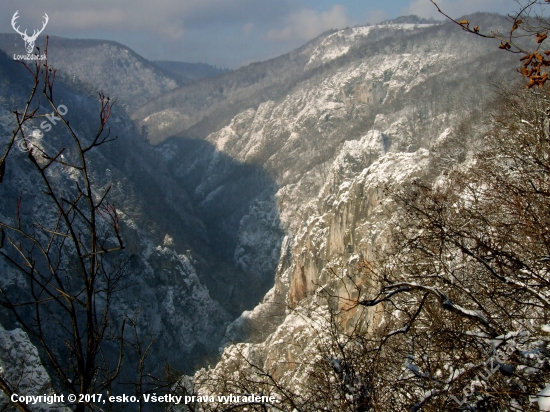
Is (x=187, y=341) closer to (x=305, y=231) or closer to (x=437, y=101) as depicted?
(x=305, y=231)

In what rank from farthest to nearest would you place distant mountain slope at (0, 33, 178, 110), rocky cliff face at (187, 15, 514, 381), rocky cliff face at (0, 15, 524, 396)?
1. distant mountain slope at (0, 33, 178, 110)
2. rocky cliff face at (0, 15, 524, 396)
3. rocky cliff face at (187, 15, 514, 381)

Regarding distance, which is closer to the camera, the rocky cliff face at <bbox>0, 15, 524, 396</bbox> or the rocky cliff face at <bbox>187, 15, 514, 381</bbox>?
the rocky cliff face at <bbox>187, 15, 514, 381</bbox>

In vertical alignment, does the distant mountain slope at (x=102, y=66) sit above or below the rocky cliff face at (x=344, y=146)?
above

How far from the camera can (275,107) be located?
328 feet

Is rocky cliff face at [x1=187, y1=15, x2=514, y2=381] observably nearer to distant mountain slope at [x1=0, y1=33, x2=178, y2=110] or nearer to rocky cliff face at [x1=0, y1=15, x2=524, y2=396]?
rocky cliff face at [x1=0, y1=15, x2=524, y2=396]

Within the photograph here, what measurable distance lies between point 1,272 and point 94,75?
173251 millimetres

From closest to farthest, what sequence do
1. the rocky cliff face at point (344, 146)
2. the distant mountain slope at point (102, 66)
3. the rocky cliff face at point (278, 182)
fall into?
the rocky cliff face at point (344, 146) → the rocky cliff face at point (278, 182) → the distant mountain slope at point (102, 66)

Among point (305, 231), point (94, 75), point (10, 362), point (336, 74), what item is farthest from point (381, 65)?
point (94, 75)

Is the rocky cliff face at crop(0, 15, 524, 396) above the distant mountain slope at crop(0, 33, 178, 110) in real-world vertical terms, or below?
below

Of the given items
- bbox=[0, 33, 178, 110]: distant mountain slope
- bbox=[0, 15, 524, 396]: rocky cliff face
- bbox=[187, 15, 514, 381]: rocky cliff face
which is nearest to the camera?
bbox=[187, 15, 514, 381]: rocky cliff face

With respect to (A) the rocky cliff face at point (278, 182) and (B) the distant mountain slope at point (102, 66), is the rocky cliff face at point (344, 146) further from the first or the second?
(B) the distant mountain slope at point (102, 66)

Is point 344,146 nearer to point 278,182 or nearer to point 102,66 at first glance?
point 278,182

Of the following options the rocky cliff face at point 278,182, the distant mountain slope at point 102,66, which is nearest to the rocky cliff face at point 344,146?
the rocky cliff face at point 278,182

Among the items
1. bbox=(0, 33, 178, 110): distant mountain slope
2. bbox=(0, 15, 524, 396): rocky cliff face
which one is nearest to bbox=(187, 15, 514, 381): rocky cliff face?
bbox=(0, 15, 524, 396): rocky cliff face
